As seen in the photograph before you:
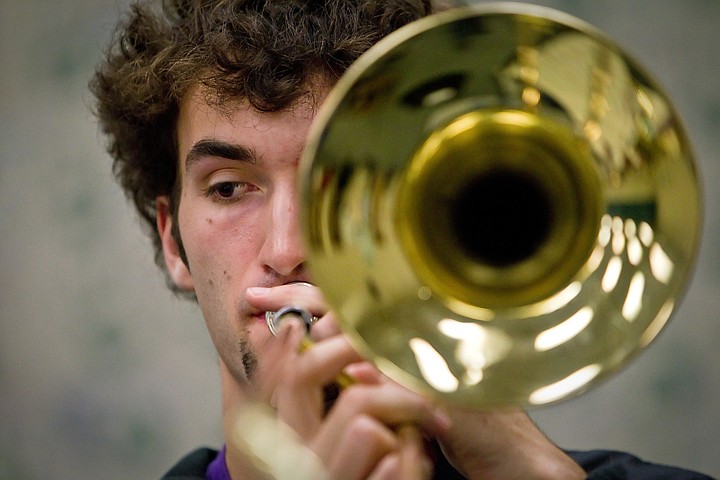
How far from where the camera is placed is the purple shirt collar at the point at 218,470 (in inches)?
76.9

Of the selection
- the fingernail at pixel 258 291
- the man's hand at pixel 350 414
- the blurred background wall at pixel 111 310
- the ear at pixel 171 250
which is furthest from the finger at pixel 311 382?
the blurred background wall at pixel 111 310

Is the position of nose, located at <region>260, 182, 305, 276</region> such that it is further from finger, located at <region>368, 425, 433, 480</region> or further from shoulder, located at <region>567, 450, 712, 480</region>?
shoulder, located at <region>567, 450, 712, 480</region>

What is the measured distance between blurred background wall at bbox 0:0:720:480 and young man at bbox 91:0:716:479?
1007mm

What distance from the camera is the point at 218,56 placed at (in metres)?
1.82

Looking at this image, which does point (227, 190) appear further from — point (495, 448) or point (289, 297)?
point (495, 448)

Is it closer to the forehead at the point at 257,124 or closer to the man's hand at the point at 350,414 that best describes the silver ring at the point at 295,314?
the man's hand at the point at 350,414

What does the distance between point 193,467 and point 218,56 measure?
3.38 ft

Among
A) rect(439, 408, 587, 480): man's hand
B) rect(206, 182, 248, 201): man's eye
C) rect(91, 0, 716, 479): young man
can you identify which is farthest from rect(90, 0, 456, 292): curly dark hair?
rect(439, 408, 587, 480): man's hand

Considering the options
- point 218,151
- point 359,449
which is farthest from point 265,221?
point 359,449

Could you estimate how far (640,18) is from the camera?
9.64 ft

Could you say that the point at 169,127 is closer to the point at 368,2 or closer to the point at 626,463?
the point at 368,2

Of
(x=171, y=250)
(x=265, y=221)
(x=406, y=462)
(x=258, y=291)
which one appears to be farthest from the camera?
(x=171, y=250)

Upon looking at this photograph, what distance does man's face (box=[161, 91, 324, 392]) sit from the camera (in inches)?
62.9

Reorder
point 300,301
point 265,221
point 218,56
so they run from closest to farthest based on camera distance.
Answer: point 300,301, point 265,221, point 218,56
